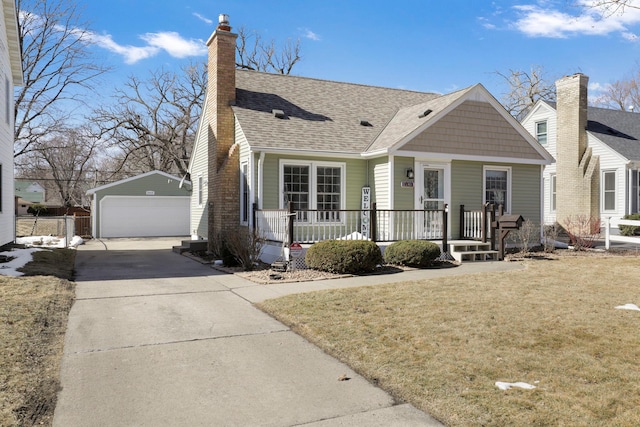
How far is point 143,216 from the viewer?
1071 inches

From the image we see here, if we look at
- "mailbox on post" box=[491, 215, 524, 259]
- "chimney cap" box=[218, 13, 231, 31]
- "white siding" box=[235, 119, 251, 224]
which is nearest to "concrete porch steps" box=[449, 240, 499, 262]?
"mailbox on post" box=[491, 215, 524, 259]

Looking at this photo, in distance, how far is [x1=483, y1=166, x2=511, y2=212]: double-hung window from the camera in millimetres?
14828

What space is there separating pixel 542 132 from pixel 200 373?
942 inches

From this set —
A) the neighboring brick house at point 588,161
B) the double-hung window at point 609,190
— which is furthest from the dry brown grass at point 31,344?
the double-hung window at point 609,190

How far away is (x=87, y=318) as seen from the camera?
22.1ft

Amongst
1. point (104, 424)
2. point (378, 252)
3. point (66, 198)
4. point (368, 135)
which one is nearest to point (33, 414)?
point (104, 424)

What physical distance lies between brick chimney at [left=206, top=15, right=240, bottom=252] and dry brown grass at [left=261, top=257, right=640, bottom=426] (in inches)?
279

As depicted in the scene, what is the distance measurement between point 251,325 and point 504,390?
341 centimetres

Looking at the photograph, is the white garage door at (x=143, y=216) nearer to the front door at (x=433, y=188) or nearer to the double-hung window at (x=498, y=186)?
the front door at (x=433, y=188)

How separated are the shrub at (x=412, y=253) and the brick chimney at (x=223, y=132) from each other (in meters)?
5.18

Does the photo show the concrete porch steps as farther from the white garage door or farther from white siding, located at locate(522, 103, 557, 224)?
the white garage door

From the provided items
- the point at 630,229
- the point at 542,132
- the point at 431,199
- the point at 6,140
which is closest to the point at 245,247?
the point at 431,199

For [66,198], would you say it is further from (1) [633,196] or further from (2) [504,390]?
(2) [504,390]

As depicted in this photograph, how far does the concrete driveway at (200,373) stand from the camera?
375 cm
